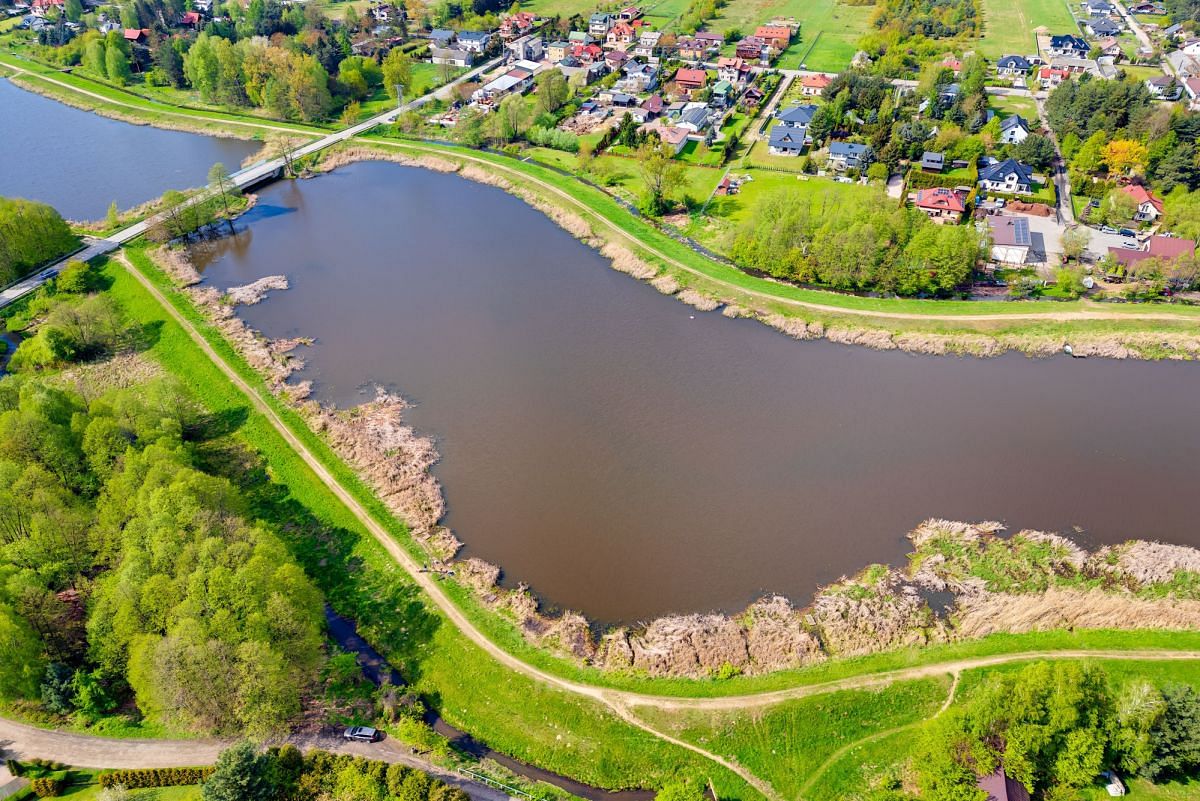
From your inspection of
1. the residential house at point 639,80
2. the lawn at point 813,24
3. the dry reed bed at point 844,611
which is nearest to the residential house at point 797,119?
the residential house at point 639,80

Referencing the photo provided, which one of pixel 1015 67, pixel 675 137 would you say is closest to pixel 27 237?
pixel 675 137

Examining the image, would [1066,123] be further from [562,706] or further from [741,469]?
[562,706]

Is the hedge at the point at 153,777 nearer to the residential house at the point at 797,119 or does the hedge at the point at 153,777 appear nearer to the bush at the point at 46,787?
the bush at the point at 46,787

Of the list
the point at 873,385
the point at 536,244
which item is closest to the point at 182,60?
the point at 536,244

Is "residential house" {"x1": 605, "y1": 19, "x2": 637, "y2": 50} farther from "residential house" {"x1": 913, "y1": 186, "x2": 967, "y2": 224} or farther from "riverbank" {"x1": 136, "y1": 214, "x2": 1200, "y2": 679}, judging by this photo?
"riverbank" {"x1": 136, "y1": 214, "x2": 1200, "y2": 679}

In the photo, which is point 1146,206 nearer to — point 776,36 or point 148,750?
point 776,36

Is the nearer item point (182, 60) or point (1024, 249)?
point (1024, 249)

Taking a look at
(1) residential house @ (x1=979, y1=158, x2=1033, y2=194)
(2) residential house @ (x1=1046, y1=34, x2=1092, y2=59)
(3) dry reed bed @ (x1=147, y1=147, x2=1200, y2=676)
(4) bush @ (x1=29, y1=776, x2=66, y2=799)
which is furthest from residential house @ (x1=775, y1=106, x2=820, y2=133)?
(4) bush @ (x1=29, y1=776, x2=66, y2=799)
